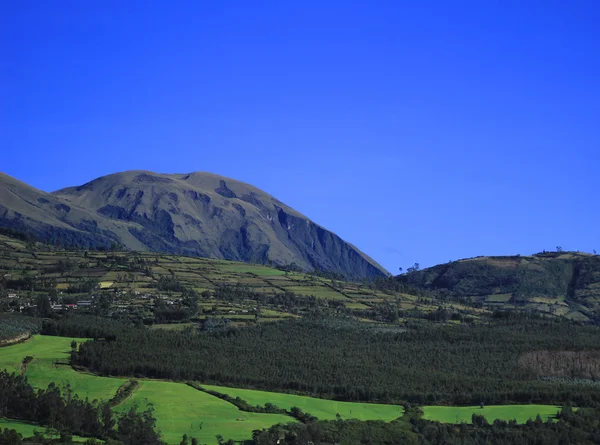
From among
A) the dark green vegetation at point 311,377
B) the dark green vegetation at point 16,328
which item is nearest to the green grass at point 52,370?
the dark green vegetation at point 311,377

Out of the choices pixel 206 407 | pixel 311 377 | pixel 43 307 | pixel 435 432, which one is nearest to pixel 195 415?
pixel 206 407

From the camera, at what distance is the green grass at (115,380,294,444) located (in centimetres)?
11181

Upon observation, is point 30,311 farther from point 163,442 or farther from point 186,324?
point 163,442

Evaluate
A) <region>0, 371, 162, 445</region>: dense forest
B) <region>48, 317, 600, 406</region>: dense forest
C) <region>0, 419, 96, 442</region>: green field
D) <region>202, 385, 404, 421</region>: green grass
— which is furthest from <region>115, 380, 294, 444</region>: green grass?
<region>48, 317, 600, 406</region>: dense forest

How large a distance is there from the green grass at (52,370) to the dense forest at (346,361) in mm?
5475

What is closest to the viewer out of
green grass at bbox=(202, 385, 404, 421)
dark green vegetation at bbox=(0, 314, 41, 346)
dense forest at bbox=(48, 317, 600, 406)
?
green grass at bbox=(202, 385, 404, 421)

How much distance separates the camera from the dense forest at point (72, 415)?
108m

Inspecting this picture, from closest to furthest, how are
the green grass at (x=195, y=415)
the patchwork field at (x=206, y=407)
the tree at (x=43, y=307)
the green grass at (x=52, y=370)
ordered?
1. the green grass at (x=195, y=415)
2. the patchwork field at (x=206, y=407)
3. the green grass at (x=52, y=370)
4. the tree at (x=43, y=307)

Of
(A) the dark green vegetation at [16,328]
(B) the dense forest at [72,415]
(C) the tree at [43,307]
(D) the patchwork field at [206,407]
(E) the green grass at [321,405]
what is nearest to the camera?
(B) the dense forest at [72,415]

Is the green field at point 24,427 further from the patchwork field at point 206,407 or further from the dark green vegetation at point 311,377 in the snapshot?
the dark green vegetation at point 311,377

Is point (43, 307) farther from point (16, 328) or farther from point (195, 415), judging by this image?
point (195, 415)

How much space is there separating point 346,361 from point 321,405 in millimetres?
33991

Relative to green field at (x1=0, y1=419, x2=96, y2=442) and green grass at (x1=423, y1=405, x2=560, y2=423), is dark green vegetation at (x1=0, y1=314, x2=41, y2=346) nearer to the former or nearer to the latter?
green field at (x1=0, y1=419, x2=96, y2=442)

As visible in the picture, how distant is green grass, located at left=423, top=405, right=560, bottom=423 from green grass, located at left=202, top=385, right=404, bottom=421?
552 cm
